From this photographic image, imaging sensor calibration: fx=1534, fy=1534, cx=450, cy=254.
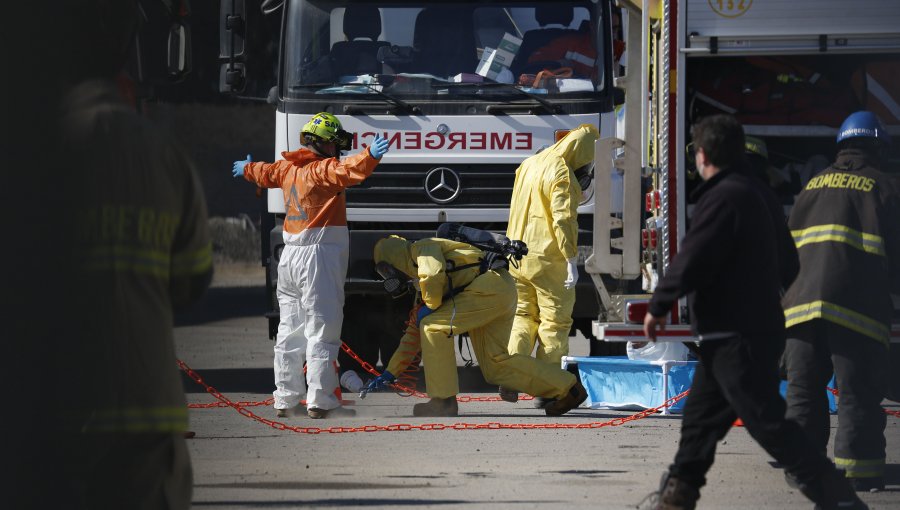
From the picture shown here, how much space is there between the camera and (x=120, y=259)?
13.1 ft

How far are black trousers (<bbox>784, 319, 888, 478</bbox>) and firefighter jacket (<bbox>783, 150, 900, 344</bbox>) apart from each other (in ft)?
0.22

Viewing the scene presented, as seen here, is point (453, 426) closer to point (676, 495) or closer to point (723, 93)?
point (723, 93)

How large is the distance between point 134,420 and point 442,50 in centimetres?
756

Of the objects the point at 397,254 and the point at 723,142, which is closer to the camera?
the point at 723,142

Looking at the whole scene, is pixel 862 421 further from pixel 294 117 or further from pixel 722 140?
pixel 294 117

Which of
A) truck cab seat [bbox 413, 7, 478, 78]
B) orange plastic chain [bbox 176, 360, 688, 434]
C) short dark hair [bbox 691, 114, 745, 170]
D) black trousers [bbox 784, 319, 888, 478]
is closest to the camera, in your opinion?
short dark hair [bbox 691, 114, 745, 170]

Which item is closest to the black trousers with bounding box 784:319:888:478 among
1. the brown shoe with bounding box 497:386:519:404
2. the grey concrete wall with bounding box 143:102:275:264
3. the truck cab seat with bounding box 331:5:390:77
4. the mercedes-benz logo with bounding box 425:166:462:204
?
the brown shoe with bounding box 497:386:519:404

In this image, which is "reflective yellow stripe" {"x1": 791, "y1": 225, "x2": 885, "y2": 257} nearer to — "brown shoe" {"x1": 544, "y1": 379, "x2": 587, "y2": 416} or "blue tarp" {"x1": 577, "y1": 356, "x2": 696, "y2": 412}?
"blue tarp" {"x1": 577, "y1": 356, "x2": 696, "y2": 412}

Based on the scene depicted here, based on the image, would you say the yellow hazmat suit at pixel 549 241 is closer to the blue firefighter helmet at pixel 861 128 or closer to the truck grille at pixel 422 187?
the truck grille at pixel 422 187

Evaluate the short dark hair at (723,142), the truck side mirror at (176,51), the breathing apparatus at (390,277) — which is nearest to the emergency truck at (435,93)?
the breathing apparatus at (390,277)

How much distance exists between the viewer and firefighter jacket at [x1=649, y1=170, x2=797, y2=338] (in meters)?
5.80

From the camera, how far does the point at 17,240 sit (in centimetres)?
396

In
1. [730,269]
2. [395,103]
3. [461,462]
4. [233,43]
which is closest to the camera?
[730,269]

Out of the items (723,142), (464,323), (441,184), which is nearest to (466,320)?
(464,323)
